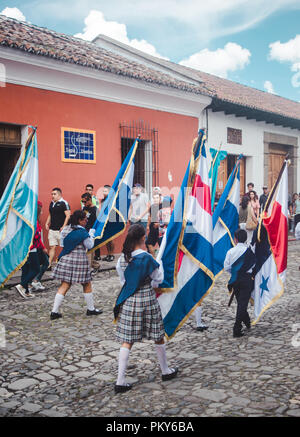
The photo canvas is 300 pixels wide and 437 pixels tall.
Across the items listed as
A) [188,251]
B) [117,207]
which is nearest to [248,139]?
[117,207]

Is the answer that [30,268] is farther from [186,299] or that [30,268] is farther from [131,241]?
[131,241]

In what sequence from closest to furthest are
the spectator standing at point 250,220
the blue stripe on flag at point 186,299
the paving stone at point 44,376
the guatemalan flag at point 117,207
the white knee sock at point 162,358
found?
the white knee sock at point 162,358, the paving stone at point 44,376, the blue stripe on flag at point 186,299, the guatemalan flag at point 117,207, the spectator standing at point 250,220

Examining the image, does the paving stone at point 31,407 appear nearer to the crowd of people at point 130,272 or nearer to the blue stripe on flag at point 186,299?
the crowd of people at point 130,272

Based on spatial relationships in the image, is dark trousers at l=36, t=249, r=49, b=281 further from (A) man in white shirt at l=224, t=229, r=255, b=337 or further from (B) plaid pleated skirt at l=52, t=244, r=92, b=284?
(A) man in white shirt at l=224, t=229, r=255, b=337

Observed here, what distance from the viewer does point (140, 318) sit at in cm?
367

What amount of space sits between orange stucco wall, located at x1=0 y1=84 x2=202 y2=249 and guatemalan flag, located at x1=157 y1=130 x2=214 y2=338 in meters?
5.69

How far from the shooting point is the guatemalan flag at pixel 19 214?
5.55m

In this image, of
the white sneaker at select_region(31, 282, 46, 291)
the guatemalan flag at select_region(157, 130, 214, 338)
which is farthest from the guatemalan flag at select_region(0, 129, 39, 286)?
the guatemalan flag at select_region(157, 130, 214, 338)

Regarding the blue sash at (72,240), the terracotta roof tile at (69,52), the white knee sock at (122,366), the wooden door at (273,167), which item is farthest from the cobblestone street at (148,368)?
the wooden door at (273,167)

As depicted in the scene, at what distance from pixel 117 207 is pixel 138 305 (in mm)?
3047

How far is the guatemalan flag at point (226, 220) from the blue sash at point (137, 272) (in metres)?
2.66

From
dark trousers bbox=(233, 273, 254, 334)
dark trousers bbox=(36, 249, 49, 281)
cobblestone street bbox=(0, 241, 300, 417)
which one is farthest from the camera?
dark trousers bbox=(36, 249, 49, 281)

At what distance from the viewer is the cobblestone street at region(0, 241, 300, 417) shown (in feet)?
10.6

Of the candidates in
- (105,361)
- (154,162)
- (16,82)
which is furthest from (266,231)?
(154,162)
